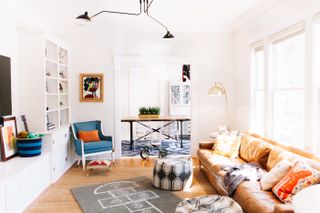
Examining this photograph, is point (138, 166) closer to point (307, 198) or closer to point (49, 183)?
point (49, 183)

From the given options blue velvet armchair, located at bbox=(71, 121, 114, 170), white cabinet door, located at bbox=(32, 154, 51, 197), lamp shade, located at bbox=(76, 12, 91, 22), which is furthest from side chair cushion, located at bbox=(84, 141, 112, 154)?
lamp shade, located at bbox=(76, 12, 91, 22)

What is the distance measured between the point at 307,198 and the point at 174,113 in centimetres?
793

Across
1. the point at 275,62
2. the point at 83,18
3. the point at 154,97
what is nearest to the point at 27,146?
the point at 83,18

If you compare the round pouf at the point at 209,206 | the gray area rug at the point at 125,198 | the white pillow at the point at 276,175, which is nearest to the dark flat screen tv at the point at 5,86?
the gray area rug at the point at 125,198

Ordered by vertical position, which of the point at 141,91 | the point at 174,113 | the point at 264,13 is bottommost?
the point at 174,113

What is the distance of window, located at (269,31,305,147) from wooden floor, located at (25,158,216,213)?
4.53 ft

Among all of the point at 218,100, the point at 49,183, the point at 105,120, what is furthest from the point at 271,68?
the point at 49,183

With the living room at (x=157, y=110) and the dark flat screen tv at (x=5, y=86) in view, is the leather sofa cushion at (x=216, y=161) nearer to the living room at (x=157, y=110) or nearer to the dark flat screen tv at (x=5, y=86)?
the living room at (x=157, y=110)

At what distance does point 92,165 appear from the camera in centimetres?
504

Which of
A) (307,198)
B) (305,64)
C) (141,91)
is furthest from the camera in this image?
(141,91)

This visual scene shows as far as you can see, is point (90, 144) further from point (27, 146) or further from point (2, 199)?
point (2, 199)

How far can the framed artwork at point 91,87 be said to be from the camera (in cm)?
619

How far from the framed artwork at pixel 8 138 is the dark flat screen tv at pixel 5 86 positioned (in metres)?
0.13

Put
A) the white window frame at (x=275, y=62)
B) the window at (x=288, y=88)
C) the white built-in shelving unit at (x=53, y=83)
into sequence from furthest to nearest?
the white built-in shelving unit at (x=53, y=83)
the window at (x=288, y=88)
the white window frame at (x=275, y=62)
